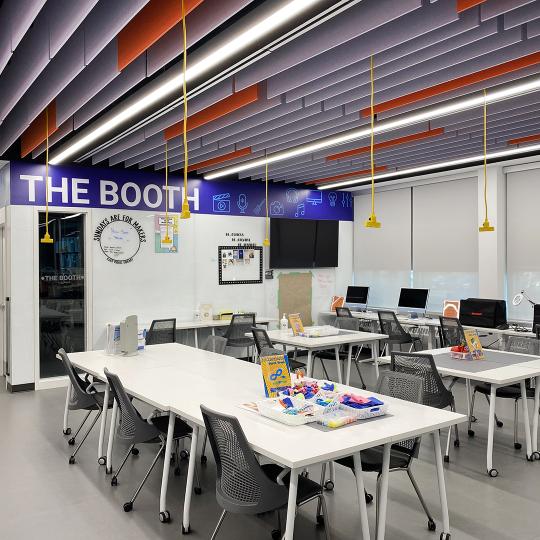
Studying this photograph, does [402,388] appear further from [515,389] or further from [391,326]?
[391,326]

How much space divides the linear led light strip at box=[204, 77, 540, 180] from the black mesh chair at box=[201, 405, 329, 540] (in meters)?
3.72

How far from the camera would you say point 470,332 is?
5258 mm

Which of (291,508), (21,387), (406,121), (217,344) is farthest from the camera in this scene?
(21,387)

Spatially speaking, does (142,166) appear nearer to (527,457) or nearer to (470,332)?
(470,332)

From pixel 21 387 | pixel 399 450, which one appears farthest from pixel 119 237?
pixel 399 450

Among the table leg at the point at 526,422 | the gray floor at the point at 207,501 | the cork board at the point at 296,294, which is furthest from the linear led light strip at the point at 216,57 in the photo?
the cork board at the point at 296,294

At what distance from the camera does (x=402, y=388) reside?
3924 mm

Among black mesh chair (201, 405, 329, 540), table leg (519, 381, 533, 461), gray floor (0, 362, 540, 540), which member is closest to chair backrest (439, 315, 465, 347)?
gray floor (0, 362, 540, 540)

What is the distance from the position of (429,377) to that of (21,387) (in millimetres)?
5674

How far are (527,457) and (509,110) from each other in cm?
342

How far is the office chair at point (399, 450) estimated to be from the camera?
330 cm

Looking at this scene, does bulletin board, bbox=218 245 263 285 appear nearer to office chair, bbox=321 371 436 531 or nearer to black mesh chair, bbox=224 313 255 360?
black mesh chair, bbox=224 313 255 360

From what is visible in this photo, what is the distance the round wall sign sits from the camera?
26.6ft

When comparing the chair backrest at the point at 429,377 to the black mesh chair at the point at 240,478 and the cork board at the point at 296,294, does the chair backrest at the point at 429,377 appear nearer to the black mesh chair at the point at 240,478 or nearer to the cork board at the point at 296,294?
the black mesh chair at the point at 240,478
